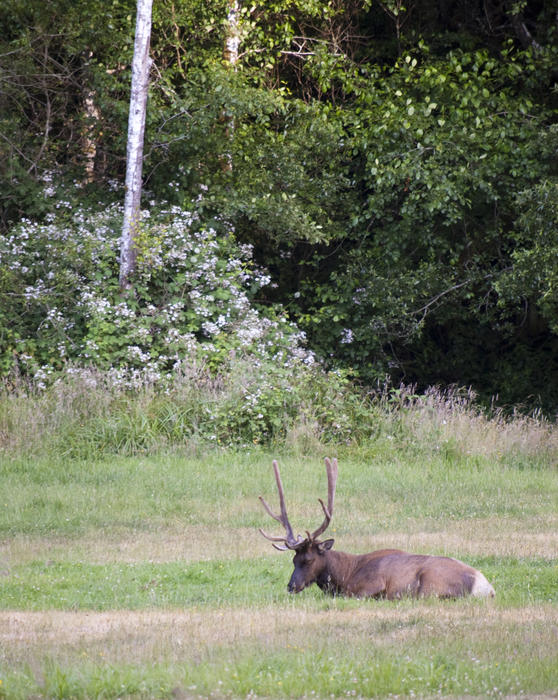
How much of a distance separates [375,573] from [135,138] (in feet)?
37.7

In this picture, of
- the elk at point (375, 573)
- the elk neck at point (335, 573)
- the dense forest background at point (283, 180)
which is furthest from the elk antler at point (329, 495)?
the dense forest background at point (283, 180)

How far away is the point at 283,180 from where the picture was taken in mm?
19797

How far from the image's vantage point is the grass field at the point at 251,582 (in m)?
5.39

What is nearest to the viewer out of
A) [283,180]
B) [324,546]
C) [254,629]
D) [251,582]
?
[254,629]

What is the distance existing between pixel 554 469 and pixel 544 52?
29.1 ft

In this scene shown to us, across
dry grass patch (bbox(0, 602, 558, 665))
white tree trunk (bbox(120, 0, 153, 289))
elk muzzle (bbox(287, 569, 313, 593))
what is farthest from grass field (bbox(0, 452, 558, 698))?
white tree trunk (bbox(120, 0, 153, 289))

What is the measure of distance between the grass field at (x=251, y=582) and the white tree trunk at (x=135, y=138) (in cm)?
477

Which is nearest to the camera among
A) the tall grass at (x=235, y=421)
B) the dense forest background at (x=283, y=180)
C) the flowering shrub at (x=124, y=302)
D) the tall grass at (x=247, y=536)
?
the tall grass at (x=247, y=536)

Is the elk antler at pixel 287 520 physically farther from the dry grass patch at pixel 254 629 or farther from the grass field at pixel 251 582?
Answer: the dry grass patch at pixel 254 629

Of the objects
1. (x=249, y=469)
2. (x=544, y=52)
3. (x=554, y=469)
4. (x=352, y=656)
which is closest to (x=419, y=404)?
(x=554, y=469)

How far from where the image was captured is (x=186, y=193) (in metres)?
19.5

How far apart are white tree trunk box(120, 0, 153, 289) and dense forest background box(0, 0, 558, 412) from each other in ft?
1.05

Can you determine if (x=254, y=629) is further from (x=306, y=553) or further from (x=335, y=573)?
(x=335, y=573)

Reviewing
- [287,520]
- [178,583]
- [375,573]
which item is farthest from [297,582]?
[178,583]
